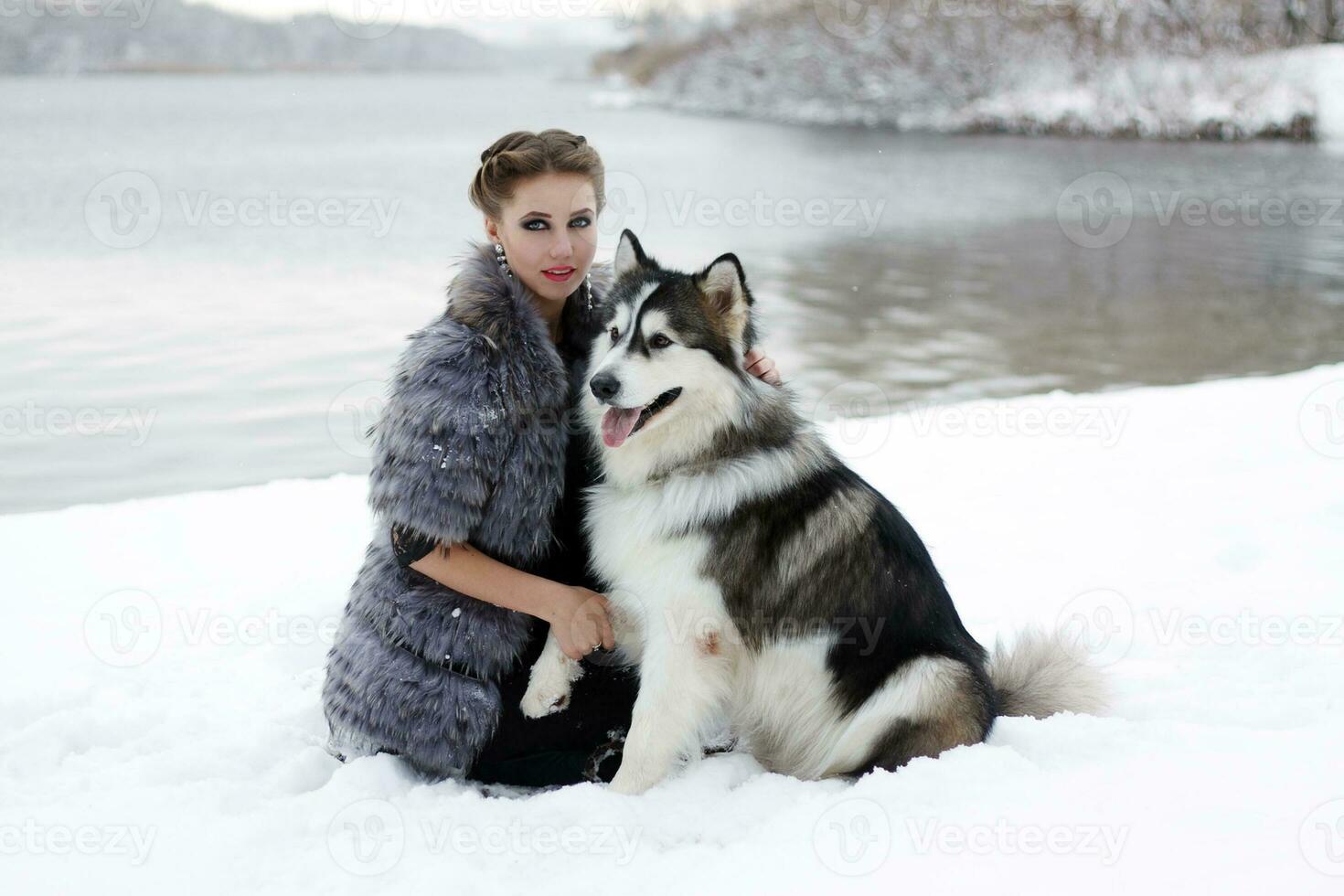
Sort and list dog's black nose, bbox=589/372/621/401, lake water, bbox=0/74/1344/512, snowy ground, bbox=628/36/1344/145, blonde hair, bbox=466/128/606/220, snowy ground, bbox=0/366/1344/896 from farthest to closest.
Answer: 1. snowy ground, bbox=628/36/1344/145
2. lake water, bbox=0/74/1344/512
3. blonde hair, bbox=466/128/606/220
4. dog's black nose, bbox=589/372/621/401
5. snowy ground, bbox=0/366/1344/896

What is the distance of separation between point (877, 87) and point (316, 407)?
3183 cm

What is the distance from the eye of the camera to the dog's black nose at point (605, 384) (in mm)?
2330

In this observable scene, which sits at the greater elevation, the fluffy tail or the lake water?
the lake water

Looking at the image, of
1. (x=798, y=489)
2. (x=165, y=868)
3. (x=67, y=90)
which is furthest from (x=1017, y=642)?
(x=67, y=90)

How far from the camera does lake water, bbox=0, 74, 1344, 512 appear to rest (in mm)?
6973

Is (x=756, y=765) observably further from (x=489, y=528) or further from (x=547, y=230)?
(x=547, y=230)

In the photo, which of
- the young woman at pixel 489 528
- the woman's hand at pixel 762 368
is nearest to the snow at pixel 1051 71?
the woman's hand at pixel 762 368

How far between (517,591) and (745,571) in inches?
21.7

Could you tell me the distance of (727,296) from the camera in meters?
2.48

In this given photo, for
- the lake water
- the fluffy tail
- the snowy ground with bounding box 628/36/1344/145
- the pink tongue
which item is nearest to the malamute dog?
the pink tongue

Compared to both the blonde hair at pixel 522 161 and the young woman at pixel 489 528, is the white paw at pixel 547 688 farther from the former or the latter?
the blonde hair at pixel 522 161

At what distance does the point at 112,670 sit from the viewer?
316 centimetres

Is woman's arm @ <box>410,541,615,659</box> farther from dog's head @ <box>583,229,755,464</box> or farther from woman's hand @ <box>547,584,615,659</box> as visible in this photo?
dog's head @ <box>583,229,755,464</box>

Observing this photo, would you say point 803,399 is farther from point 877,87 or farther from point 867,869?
point 877,87
